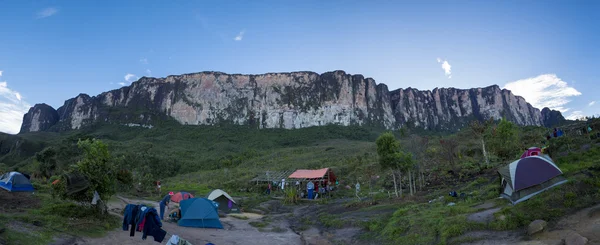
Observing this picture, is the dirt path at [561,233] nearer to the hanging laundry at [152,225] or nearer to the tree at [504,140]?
the hanging laundry at [152,225]

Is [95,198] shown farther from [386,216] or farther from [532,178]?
[532,178]

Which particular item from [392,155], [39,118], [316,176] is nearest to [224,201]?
[316,176]

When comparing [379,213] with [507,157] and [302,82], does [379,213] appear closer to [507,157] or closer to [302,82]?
[507,157]

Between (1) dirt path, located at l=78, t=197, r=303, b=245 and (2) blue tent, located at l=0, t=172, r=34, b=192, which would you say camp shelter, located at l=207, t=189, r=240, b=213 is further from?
(2) blue tent, located at l=0, t=172, r=34, b=192

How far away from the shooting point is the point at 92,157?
1173cm

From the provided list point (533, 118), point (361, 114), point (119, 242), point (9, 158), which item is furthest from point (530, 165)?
point (533, 118)

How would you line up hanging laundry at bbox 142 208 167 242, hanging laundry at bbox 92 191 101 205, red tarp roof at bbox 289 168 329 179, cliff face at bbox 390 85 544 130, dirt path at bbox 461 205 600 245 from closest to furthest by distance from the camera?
1. dirt path at bbox 461 205 600 245
2. hanging laundry at bbox 142 208 167 242
3. hanging laundry at bbox 92 191 101 205
4. red tarp roof at bbox 289 168 329 179
5. cliff face at bbox 390 85 544 130

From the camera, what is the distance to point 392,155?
61.4 feet

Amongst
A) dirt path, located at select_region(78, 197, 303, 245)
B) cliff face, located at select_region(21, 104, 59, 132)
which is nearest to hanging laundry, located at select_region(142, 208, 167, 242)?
dirt path, located at select_region(78, 197, 303, 245)

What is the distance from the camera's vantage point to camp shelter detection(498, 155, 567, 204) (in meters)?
10.7

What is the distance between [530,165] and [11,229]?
51.1ft

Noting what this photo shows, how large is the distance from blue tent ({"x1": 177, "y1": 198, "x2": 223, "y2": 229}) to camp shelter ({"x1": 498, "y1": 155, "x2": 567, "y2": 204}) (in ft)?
38.9

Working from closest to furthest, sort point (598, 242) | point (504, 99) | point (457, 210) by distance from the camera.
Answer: point (598, 242) < point (457, 210) < point (504, 99)

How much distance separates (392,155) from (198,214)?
425 inches
